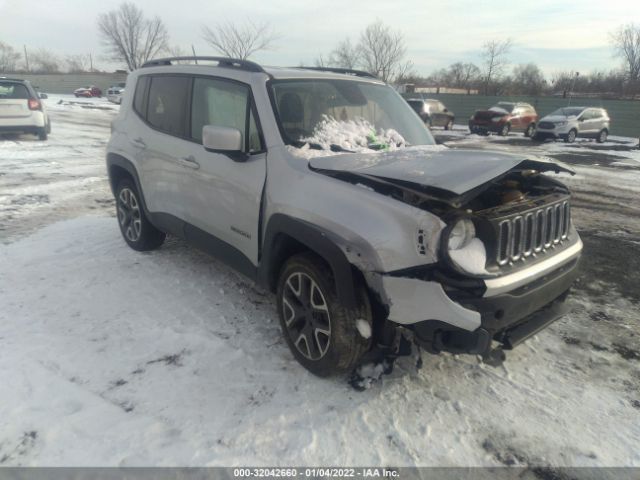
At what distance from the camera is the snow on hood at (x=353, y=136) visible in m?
3.30

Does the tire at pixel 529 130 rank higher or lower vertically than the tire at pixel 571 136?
higher

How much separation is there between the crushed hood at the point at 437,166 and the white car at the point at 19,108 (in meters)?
12.3

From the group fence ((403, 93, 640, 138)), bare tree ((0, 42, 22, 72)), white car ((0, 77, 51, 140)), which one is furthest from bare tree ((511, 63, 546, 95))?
bare tree ((0, 42, 22, 72))

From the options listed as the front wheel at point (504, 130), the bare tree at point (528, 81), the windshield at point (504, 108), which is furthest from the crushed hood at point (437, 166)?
the bare tree at point (528, 81)

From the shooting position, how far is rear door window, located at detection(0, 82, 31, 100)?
38.3 ft

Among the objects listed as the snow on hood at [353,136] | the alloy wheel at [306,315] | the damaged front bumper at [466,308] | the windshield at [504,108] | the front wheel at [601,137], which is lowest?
the alloy wheel at [306,315]

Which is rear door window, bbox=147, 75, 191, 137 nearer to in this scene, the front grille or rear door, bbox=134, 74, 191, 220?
rear door, bbox=134, 74, 191, 220

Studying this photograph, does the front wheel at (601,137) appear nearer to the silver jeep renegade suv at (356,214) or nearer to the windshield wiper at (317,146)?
the silver jeep renegade suv at (356,214)

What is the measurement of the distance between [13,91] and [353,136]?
1215cm

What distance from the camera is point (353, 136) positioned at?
347cm

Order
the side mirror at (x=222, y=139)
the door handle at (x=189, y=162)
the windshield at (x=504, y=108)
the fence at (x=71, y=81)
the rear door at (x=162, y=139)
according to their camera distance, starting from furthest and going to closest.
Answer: the fence at (x=71, y=81) → the windshield at (x=504, y=108) → the rear door at (x=162, y=139) → the door handle at (x=189, y=162) → the side mirror at (x=222, y=139)

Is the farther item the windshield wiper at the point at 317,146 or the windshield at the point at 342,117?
the windshield at the point at 342,117

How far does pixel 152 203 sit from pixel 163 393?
231 cm

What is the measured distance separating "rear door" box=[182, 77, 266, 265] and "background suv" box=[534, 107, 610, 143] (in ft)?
66.4
